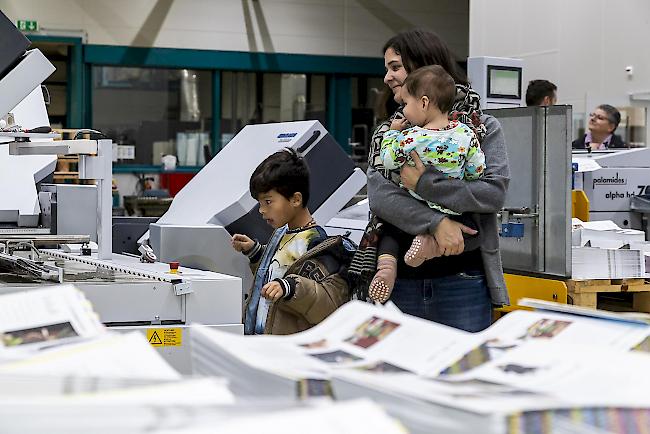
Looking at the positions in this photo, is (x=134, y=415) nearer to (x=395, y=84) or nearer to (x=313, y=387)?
(x=313, y=387)

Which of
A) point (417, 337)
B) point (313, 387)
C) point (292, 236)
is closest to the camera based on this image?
point (313, 387)

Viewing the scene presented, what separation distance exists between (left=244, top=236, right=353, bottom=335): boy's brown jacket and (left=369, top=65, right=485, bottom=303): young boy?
297 millimetres

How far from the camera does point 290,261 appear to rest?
286cm

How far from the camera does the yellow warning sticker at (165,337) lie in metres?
2.26

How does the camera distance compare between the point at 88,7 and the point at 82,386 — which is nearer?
the point at 82,386

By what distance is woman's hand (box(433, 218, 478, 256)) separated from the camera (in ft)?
7.40

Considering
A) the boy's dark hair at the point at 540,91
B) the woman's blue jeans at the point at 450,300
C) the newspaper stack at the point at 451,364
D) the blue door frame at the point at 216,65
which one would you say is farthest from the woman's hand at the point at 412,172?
the blue door frame at the point at 216,65

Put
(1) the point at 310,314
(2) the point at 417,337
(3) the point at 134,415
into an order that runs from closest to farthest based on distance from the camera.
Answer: (3) the point at 134,415
(2) the point at 417,337
(1) the point at 310,314

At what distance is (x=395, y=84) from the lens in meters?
2.49

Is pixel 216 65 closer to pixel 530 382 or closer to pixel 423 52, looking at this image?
pixel 423 52

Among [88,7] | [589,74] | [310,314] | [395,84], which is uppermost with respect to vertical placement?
[88,7]

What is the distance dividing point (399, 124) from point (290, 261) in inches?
22.1

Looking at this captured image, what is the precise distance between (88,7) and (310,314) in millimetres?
9714

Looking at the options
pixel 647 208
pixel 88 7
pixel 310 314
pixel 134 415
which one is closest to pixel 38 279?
pixel 310 314
